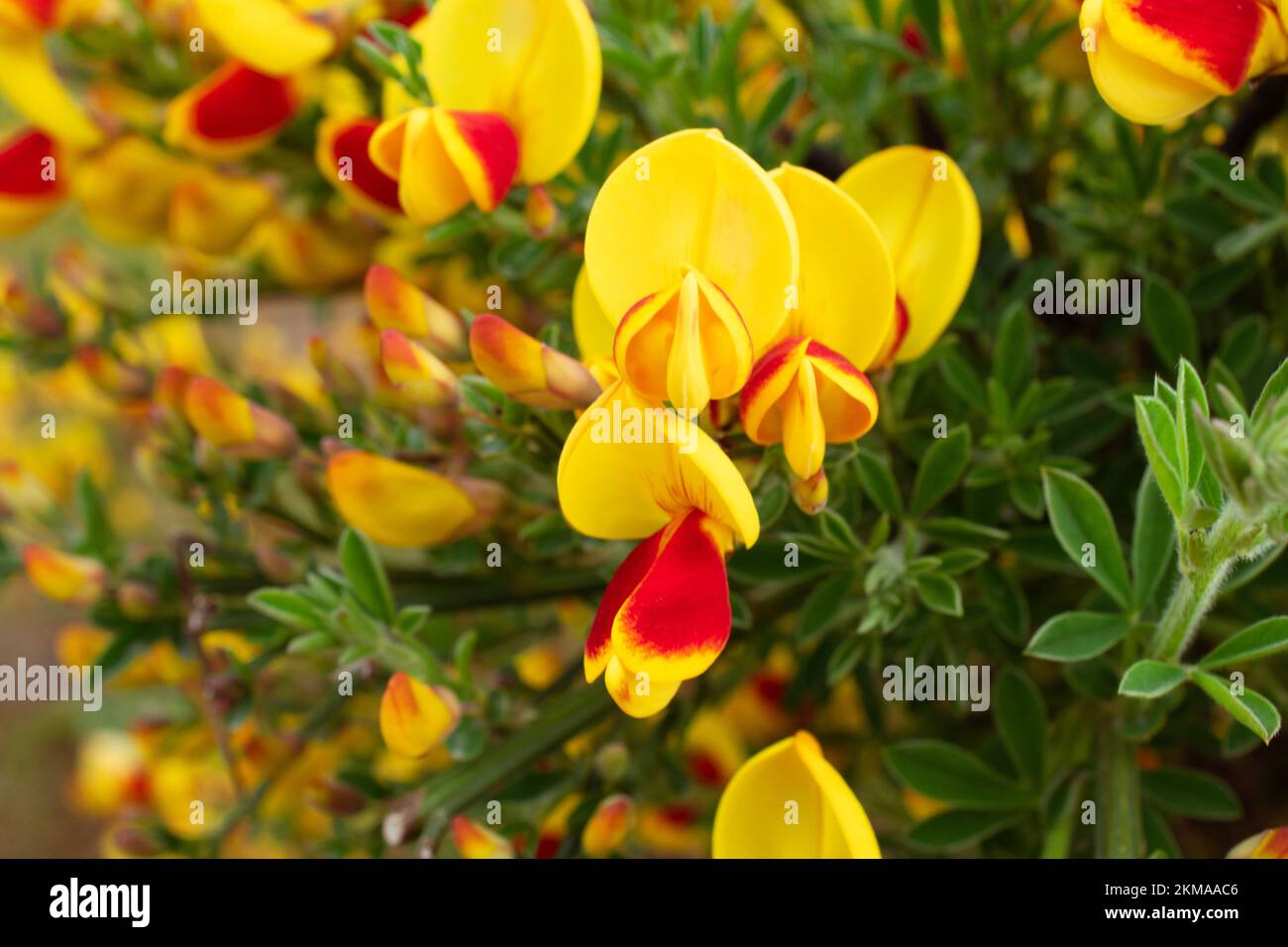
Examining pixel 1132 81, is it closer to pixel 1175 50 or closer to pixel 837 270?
pixel 1175 50

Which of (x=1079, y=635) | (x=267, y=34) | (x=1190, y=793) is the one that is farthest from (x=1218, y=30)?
(x=267, y=34)

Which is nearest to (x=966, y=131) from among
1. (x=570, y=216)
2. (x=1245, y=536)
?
(x=570, y=216)

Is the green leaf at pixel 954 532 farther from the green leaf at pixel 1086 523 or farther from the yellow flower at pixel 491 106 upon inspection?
the yellow flower at pixel 491 106

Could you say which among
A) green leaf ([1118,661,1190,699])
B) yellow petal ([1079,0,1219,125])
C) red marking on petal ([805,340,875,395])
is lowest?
green leaf ([1118,661,1190,699])

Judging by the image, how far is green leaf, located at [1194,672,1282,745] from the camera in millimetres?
444

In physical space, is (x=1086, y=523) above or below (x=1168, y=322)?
below

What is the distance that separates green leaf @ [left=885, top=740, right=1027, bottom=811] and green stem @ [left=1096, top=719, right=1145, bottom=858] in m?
0.04

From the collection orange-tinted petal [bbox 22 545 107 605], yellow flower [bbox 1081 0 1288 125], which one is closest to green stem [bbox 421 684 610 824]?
orange-tinted petal [bbox 22 545 107 605]

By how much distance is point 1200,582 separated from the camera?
1.46ft

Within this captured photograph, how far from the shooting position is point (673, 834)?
900 mm

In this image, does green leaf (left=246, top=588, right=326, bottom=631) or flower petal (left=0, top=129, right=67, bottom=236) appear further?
flower petal (left=0, top=129, right=67, bottom=236)

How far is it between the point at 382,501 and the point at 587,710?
140mm

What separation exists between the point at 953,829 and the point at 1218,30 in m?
0.37

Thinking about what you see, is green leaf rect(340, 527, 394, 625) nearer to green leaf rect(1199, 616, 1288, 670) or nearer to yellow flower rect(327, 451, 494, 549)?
yellow flower rect(327, 451, 494, 549)
